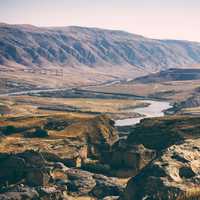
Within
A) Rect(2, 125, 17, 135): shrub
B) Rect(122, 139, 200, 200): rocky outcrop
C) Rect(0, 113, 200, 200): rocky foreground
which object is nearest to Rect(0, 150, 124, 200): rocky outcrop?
Rect(0, 113, 200, 200): rocky foreground

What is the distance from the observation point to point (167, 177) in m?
70.5

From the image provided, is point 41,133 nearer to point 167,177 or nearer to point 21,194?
point 21,194

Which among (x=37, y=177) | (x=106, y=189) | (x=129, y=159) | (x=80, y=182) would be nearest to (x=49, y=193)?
(x=37, y=177)

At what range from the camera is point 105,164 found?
93.8 metres

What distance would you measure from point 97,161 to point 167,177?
28.8 meters

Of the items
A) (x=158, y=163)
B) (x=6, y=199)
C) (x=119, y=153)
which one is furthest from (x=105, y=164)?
(x=6, y=199)

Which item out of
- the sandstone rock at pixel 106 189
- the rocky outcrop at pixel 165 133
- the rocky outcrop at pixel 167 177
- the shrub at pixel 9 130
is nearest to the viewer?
the rocky outcrop at pixel 167 177

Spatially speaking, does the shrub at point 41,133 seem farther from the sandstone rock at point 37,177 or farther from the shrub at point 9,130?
the sandstone rock at point 37,177

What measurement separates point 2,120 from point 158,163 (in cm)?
8503

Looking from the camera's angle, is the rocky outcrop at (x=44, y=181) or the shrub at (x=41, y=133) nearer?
the rocky outcrop at (x=44, y=181)

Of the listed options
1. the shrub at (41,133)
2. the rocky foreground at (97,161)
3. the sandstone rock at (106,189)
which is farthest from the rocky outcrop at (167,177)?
the shrub at (41,133)

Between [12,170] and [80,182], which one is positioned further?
[12,170]

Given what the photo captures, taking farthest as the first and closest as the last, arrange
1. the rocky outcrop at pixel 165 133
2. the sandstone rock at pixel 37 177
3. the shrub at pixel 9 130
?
1. the shrub at pixel 9 130
2. the rocky outcrop at pixel 165 133
3. the sandstone rock at pixel 37 177

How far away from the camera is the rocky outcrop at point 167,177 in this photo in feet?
221
